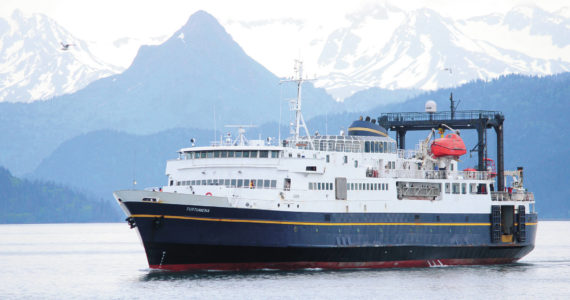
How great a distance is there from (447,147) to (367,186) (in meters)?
8.46

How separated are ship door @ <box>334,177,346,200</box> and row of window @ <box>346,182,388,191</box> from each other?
390 mm

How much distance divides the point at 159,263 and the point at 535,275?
2346 centimetres

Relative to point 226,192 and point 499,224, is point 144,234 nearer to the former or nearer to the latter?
point 226,192

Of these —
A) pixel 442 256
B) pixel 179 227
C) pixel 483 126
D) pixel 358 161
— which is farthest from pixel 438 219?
pixel 179 227

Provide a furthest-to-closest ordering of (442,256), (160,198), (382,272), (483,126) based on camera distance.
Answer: (483,126), (442,256), (382,272), (160,198)

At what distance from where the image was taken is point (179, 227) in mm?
53125

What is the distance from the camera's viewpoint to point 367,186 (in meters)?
59.4

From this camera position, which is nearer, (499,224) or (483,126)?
(499,224)

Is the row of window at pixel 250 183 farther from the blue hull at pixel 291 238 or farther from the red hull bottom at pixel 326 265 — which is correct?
the red hull bottom at pixel 326 265

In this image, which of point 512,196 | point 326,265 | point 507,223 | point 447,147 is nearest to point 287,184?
point 326,265

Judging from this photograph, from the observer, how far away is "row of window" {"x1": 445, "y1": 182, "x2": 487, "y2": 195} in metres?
63.3

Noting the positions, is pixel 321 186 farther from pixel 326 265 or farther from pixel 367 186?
pixel 326 265

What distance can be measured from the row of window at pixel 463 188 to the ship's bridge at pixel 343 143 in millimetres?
4667

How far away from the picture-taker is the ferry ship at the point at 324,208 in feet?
175
